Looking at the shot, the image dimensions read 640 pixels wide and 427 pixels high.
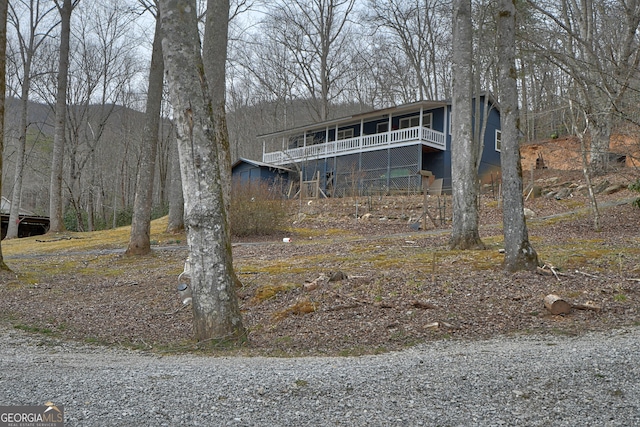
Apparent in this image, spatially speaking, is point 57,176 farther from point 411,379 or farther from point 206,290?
point 411,379

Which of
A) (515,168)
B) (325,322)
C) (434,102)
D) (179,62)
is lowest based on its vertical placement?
(325,322)

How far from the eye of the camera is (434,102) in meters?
24.2

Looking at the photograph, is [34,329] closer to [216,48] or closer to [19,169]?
[216,48]

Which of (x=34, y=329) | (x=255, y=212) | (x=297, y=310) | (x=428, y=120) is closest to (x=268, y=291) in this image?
(x=297, y=310)

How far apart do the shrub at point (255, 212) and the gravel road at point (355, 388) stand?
1109 cm

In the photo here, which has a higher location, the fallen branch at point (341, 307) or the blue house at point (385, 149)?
the blue house at point (385, 149)

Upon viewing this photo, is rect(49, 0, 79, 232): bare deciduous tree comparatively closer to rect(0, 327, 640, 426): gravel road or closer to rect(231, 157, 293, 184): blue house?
rect(231, 157, 293, 184): blue house

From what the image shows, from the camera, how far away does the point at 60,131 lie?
1934 cm

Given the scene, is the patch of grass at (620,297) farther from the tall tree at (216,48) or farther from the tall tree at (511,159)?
the tall tree at (216,48)

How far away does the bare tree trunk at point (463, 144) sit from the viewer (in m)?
8.67

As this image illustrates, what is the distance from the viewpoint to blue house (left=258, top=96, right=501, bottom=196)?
24.7 metres

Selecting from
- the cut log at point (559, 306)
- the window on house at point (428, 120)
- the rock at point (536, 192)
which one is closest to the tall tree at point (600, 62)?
the cut log at point (559, 306)

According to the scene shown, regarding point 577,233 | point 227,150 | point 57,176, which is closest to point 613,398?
point 227,150

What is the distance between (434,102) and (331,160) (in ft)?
25.1
